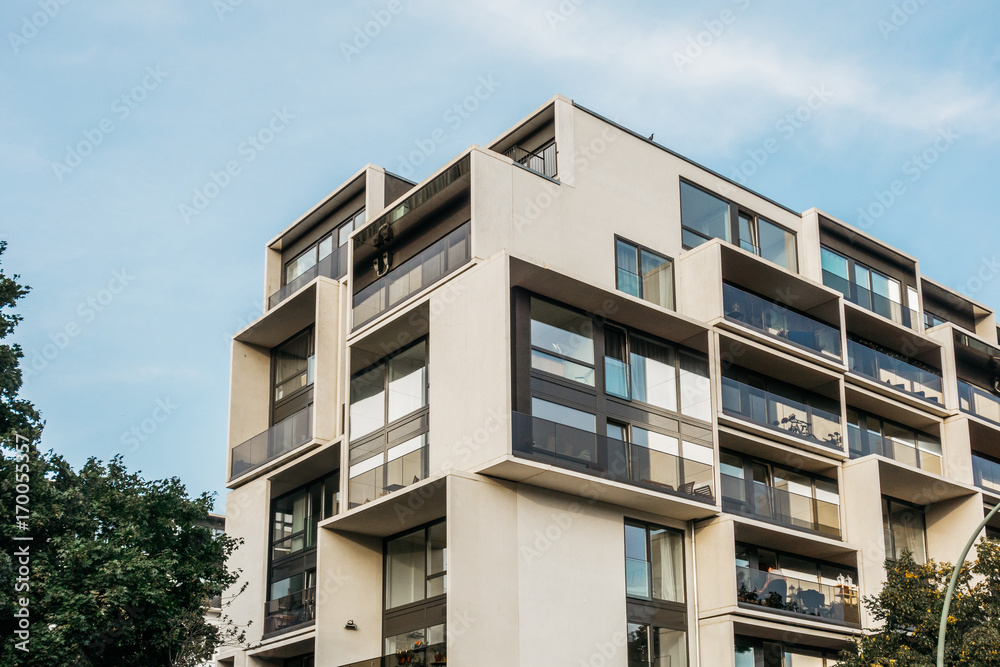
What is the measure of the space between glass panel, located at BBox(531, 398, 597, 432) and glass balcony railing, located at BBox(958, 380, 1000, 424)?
1719 cm

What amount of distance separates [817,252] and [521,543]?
16316mm

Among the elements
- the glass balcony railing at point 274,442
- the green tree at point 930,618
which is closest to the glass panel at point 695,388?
the green tree at point 930,618

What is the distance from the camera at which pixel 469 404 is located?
94.2 feet

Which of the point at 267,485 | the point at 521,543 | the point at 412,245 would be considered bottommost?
the point at 521,543

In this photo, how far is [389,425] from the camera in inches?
1244

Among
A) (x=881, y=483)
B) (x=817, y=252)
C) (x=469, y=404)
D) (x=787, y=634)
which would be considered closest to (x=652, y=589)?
(x=787, y=634)

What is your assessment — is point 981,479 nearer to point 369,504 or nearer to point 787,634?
point 787,634

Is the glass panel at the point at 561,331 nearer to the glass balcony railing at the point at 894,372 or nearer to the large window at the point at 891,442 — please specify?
the large window at the point at 891,442

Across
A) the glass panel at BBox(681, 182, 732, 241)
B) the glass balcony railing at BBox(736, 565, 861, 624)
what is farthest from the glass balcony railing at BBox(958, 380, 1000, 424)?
the glass panel at BBox(681, 182, 732, 241)

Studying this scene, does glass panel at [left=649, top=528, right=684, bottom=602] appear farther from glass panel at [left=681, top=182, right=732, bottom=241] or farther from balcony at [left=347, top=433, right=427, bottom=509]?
glass panel at [left=681, top=182, right=732, bottom=241]

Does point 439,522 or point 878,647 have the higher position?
point 439,522

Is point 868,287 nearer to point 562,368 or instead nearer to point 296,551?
point 562,368

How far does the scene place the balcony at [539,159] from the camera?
33.2 metres

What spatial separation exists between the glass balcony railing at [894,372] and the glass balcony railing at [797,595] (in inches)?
295
